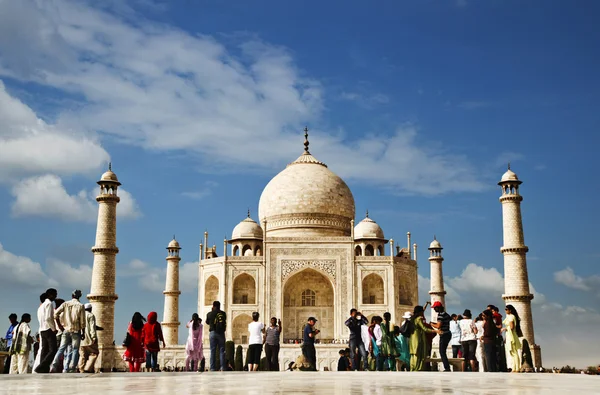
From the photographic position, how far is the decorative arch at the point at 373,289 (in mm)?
32656

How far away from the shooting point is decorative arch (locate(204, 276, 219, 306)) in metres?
33.1

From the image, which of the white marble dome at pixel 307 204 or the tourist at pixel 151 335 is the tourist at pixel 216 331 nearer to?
the tourist at pixel 151 335

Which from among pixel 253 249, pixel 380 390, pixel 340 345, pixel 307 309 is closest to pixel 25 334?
pixel 380 390

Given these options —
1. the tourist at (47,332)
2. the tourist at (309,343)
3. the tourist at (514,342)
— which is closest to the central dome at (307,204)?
the tourist at (309,343)

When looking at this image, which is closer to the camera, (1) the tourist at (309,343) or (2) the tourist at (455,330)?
(1) the tourist at (309,343)

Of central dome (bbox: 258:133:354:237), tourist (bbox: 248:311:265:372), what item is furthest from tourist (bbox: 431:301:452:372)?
central dome (bbox: 258:133:354:237)

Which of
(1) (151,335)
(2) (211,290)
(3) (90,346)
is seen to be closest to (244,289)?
(2) (211,290)

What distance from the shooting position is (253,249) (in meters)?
35.3

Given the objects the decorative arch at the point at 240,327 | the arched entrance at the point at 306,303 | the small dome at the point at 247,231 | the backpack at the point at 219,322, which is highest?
the small dome at the point at 247,231

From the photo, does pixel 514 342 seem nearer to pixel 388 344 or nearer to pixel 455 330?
pixel 455 330

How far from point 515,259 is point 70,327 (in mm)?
19992

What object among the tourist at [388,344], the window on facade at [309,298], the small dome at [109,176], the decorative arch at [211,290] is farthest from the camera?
the decorative arch at [211,290]

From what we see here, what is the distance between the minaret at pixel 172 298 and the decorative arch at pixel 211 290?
3229 mm

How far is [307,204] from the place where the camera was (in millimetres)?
35812
